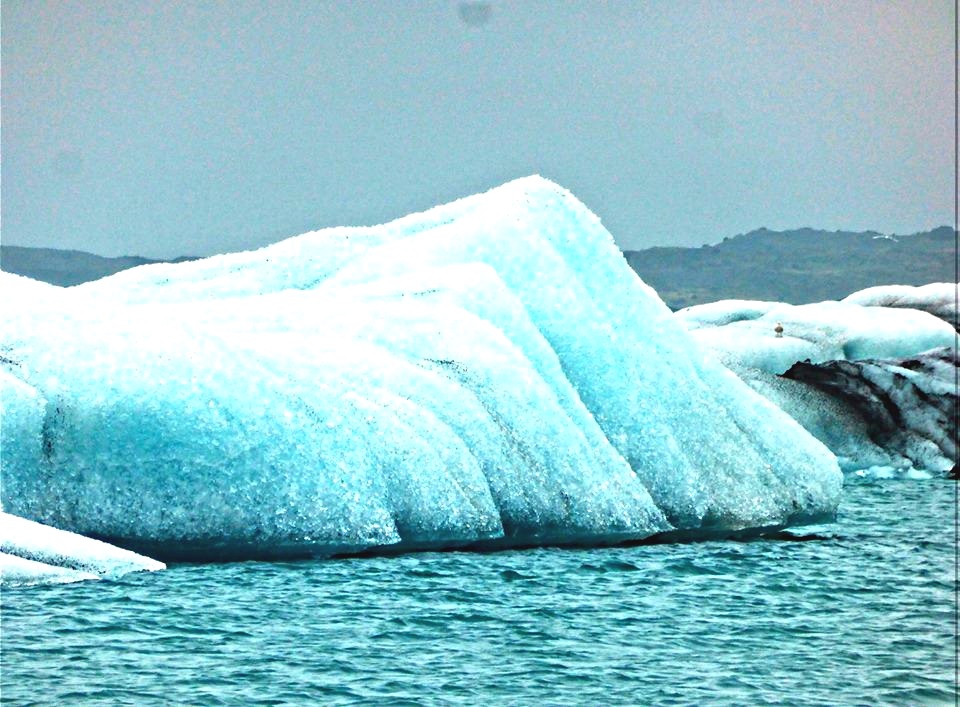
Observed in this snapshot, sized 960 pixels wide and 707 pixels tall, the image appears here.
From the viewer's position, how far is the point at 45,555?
15.4 m

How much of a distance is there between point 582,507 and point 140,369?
645 centimetres

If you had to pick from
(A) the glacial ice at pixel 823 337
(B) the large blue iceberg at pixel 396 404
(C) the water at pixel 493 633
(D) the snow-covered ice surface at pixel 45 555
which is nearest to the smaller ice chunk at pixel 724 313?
(A) the glacial ice at pixel 823 337

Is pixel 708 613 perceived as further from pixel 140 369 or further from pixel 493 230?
pixel 493 230

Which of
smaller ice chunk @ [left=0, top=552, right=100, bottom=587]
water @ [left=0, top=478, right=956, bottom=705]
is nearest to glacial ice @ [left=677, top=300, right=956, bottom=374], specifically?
water @ [left=0, top=478, right=956, bottom=705]

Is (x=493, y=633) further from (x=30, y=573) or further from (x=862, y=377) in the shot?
(x=862, y=377)

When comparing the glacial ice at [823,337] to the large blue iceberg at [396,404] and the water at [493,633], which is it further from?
the water at [493,633]

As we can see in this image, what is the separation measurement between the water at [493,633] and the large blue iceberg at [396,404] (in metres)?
0.85

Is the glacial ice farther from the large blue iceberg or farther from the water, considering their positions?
the water

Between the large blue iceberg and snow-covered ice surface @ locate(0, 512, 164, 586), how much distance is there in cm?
126

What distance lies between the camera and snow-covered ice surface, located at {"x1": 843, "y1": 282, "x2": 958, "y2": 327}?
49.9 m

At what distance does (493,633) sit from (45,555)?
4.82 m

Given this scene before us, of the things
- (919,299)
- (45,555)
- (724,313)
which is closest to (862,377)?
(724,313)

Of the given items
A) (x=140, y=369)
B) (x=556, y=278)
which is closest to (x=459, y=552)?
(x=140, y=369)

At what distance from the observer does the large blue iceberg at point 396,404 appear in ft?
57.0
